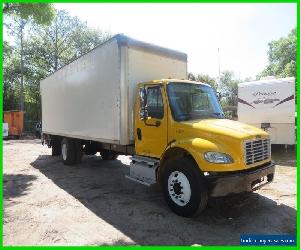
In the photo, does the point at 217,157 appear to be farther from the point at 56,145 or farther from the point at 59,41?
the point at 59,41

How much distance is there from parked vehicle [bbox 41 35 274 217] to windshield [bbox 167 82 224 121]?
0.08 ft

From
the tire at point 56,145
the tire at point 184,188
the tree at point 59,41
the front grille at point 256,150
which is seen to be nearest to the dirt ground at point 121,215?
the tire at point 184,188

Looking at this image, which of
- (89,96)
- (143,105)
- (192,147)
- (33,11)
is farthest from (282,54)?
(192,147)

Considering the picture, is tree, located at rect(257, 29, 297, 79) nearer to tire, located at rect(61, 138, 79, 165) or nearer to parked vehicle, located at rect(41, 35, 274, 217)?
tire, located at rect(61, 138, 79, 165)

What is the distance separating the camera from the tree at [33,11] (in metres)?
14.3

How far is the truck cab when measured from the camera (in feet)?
19.5

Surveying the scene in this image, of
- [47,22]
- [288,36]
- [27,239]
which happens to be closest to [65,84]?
[47,22]

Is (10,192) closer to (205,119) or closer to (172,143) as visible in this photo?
(172,143)

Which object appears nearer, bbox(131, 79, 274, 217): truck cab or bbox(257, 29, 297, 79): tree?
bbox(131, 79, 274, 217): truck cab

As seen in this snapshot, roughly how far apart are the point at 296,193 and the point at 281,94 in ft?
23.8

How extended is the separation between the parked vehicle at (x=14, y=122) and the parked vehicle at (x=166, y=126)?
20.9 m

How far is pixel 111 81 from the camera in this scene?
8242mm

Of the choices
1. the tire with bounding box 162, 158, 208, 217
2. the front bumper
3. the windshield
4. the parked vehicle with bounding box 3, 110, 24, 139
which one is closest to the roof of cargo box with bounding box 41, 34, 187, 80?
the windshield

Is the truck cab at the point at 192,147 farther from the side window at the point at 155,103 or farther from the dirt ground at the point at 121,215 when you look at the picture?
the dirt ground at the point at 121,215
